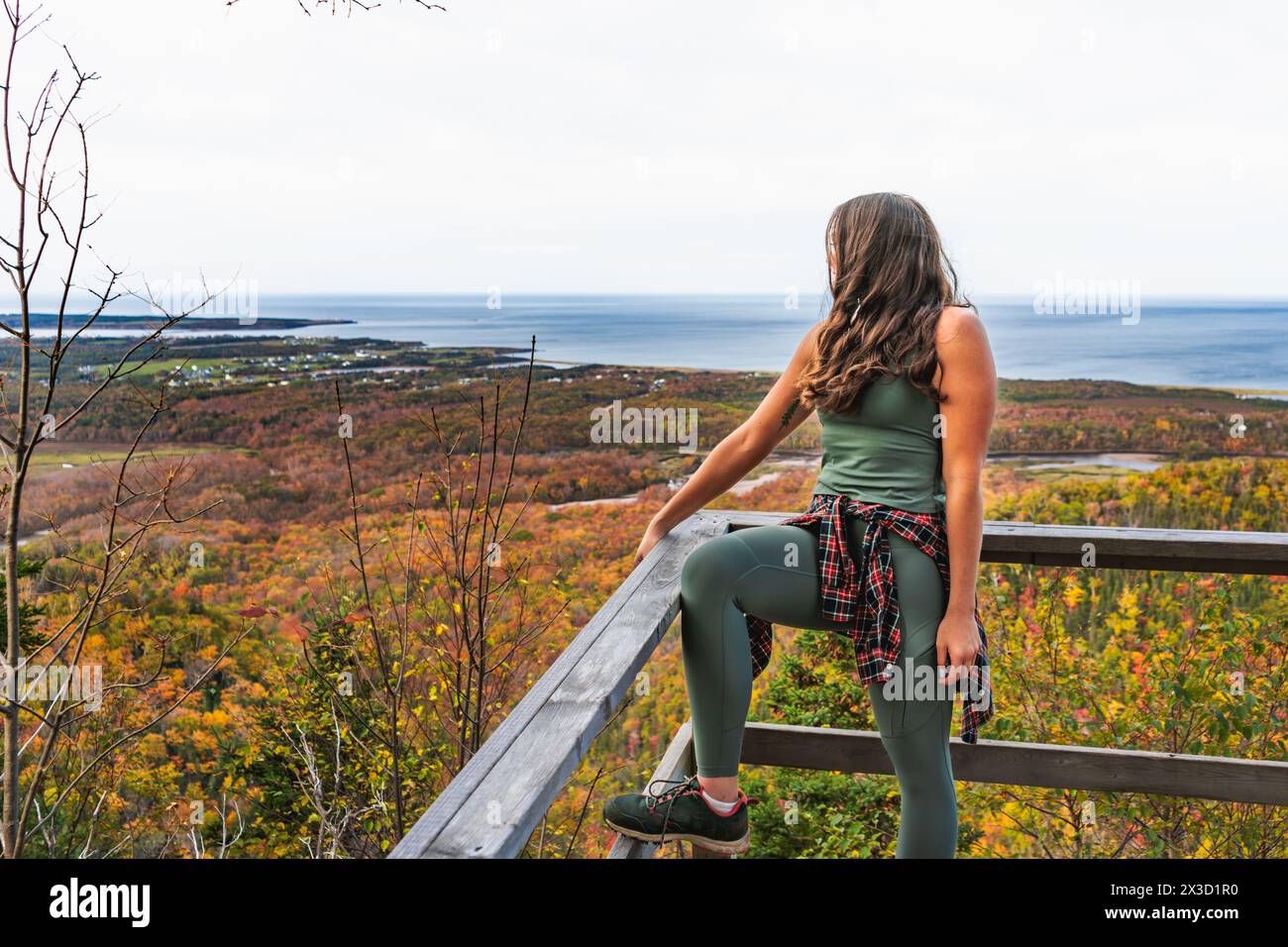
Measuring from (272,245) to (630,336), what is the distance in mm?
7134

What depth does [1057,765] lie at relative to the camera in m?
2.05

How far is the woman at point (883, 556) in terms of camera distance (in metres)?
1.56

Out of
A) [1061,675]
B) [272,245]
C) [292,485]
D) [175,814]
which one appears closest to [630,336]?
[272,245]

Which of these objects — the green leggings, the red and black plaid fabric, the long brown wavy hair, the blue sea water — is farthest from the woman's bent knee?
the blue sea water

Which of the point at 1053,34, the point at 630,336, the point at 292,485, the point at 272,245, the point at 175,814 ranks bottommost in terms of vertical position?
the point at 175,814

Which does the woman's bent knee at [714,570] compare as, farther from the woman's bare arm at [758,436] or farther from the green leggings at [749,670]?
the woman's bare arm at [758,436]

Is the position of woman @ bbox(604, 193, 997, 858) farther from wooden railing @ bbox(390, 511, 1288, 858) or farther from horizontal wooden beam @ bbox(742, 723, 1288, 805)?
horizontal wooden beam @ bbox(742, 723, 1288, 805)

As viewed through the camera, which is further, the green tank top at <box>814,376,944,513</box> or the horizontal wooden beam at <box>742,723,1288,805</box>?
the horizontal wooden beam at <box>742,723,1288,805</box>

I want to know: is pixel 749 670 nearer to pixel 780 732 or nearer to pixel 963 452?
pixel 963 452

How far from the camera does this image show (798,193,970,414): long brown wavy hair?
64.0 inches

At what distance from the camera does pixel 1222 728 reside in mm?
2619

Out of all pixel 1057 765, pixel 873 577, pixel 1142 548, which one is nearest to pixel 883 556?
pixel 873 577

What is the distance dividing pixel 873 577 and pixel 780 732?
0.74 meters
